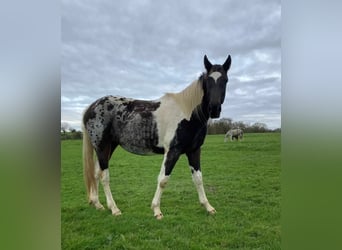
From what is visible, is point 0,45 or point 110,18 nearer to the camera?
point 0,45

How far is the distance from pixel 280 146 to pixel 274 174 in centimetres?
20

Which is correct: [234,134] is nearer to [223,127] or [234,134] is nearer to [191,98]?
[223,127]

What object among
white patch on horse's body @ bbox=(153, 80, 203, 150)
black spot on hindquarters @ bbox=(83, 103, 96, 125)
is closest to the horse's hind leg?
black spot on hindquarters @ bbox=(83, 103, 96, 125)

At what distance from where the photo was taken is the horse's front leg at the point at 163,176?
79.4 inches

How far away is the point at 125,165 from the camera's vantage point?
2139 mm

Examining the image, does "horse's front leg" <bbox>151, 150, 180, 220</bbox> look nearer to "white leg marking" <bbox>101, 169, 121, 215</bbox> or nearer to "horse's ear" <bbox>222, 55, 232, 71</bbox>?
"white leg marking" <bbox>101, 169, 121, 215</bbox>

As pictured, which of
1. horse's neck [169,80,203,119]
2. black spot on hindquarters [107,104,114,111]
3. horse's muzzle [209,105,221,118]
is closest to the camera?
horse's muzzle [209,105,221,118]

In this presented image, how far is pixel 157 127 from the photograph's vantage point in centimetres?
205

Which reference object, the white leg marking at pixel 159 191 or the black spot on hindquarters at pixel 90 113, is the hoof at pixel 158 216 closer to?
the white leg marking at pixel 159 191

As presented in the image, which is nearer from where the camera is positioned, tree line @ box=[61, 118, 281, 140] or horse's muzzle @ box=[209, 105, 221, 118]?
horse's muzzle @ box=[209, 105, 221, 118]

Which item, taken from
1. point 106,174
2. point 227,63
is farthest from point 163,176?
point 227,63

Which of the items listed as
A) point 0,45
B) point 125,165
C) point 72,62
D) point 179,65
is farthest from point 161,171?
point 0,45

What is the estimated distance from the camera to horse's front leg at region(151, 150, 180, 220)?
2.02 m

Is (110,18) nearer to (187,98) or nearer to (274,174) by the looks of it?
(187,98)
